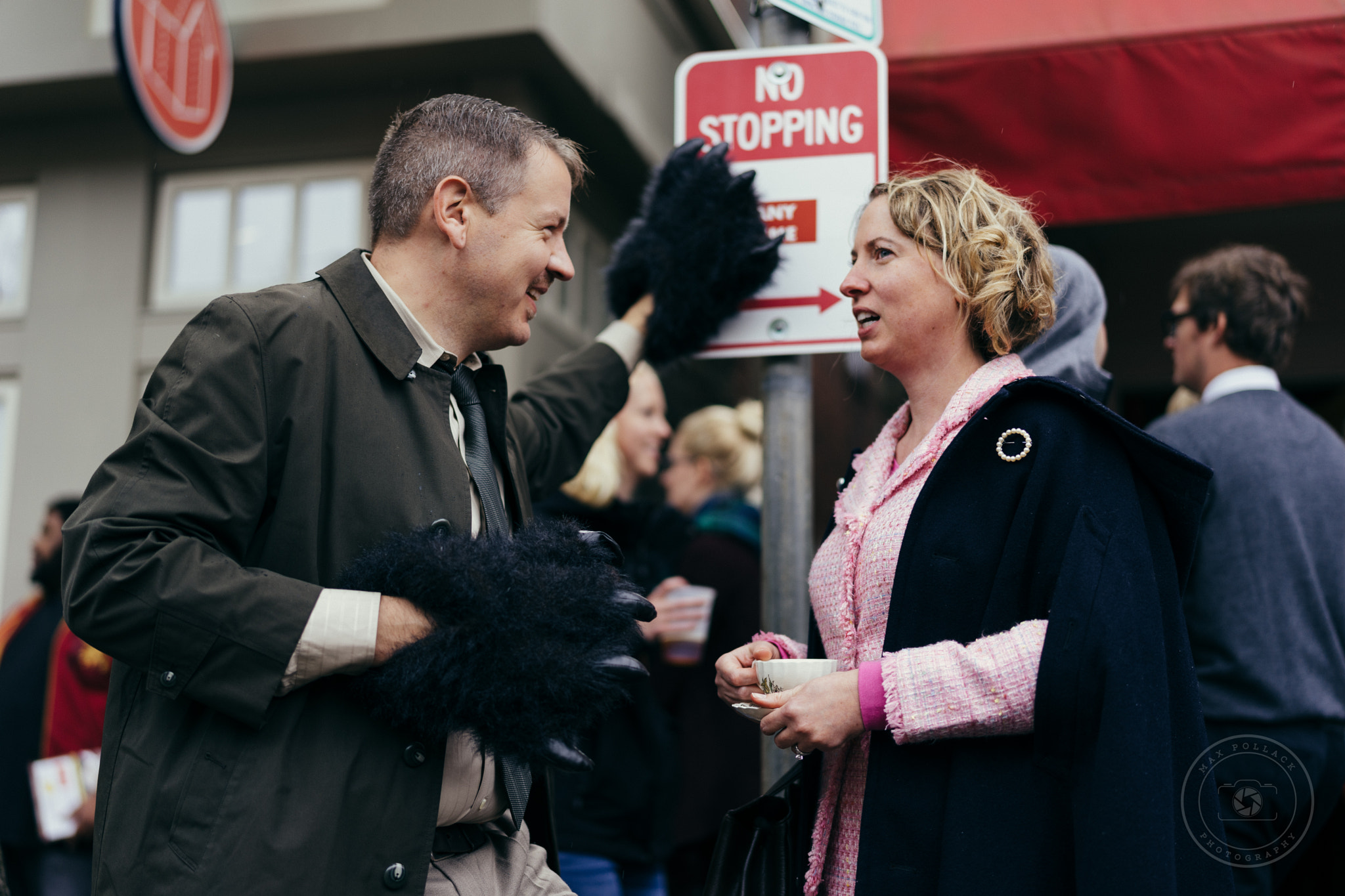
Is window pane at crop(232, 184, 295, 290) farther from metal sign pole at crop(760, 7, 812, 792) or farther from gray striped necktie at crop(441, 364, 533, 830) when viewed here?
gray striped necktie at crop(441, 364, 533, 830)

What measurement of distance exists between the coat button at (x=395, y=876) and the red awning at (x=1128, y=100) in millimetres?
2703

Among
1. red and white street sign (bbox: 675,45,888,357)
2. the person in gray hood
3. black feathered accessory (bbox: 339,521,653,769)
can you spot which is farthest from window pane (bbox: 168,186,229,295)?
black feathered accessory (bbox: 339,521,653,769)

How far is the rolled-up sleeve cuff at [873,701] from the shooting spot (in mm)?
1982

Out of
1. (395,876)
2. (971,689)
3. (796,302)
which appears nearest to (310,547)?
(395,876)

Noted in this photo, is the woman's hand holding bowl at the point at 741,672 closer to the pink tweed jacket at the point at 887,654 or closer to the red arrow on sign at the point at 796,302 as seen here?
the pink tweed jacket at the point at 887,654

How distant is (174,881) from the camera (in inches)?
73.0

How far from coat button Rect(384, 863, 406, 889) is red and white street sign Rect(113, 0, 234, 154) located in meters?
5.14

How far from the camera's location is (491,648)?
6.36 feet

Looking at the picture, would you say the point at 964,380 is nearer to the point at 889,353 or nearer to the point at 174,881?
the point at 889,353

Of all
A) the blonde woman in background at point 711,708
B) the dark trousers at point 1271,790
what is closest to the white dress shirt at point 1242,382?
the dark trousers at point 1271,790

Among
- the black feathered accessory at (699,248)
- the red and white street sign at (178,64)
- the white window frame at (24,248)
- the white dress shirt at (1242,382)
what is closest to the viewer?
the black feathered accessory at (699,248)

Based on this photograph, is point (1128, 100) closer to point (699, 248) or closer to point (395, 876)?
point (699, 248)

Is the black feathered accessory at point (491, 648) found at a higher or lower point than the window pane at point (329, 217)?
lower

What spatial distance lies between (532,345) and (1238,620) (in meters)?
4.97
